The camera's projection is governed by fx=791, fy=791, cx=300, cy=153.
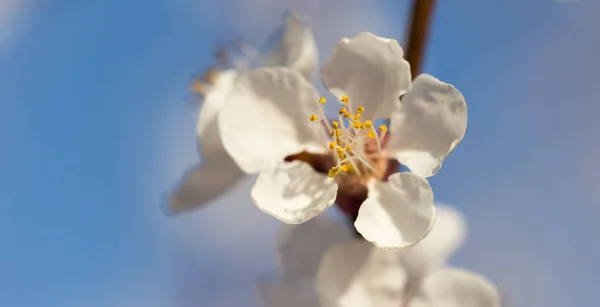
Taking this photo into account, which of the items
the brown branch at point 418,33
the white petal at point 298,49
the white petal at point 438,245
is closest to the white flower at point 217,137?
the white petal at point 298,49

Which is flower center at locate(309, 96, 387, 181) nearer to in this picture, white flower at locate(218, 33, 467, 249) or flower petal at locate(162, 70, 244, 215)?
white flower at locate(218, 33, 467, 249)

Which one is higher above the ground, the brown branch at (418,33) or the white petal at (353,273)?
the brown branch at (418,33)

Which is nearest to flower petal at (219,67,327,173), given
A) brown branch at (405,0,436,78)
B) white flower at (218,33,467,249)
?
white flower at (218,33,467,249)

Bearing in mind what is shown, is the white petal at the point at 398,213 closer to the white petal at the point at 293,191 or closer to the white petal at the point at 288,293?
the white petal at the point at 293,191

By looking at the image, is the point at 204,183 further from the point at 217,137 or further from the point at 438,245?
the point at 438,245

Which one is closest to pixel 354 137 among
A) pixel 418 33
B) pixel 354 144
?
pixel 354 144

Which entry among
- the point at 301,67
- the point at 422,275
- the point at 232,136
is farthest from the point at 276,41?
the point at 422,275

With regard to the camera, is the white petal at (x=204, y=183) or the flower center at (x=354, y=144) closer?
the flower center at (x=354, y=144)
